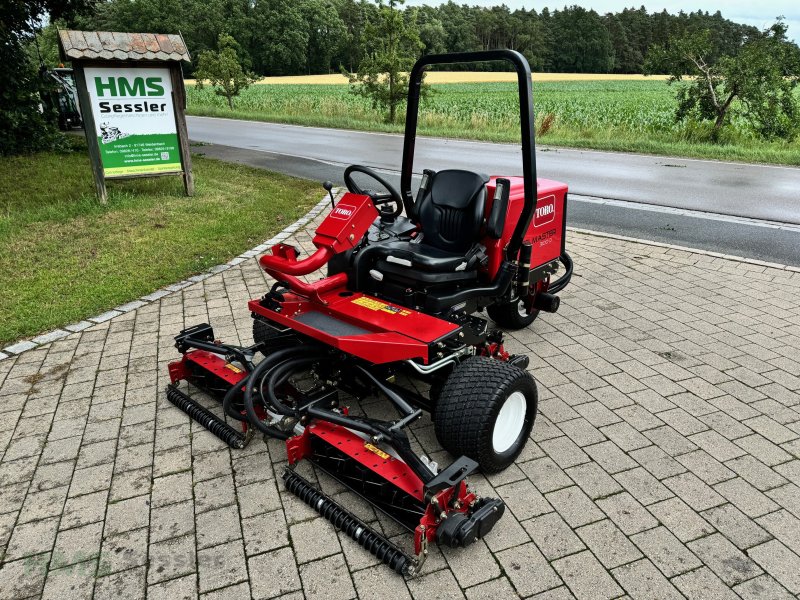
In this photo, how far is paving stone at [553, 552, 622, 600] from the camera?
242 centimetres

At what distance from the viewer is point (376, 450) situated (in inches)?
113

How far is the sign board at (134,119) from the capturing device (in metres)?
8.07

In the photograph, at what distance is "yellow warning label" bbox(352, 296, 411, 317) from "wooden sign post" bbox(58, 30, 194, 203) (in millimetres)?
6326

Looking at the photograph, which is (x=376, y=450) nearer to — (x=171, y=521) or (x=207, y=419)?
(x=171, y=521)

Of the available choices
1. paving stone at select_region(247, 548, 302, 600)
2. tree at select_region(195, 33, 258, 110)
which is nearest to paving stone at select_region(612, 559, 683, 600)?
paving stone at select_region(247, 548, 302, 600)

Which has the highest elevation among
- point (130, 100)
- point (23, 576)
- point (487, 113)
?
point (130, 100)

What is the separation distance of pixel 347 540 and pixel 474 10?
205 feet

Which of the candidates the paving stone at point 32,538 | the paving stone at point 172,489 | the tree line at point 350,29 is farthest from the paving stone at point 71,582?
the tree line at point 350,29

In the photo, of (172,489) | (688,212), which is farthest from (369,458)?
(688,212)

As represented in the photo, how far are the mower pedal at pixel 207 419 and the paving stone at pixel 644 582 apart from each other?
2012 millimetres

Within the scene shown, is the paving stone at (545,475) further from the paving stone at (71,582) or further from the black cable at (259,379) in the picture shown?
the paving stone at (71,582)

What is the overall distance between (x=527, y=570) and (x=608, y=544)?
1.38 ft

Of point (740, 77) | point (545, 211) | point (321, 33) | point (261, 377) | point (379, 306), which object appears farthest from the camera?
point (321, 33)

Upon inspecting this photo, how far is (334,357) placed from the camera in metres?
3.37
